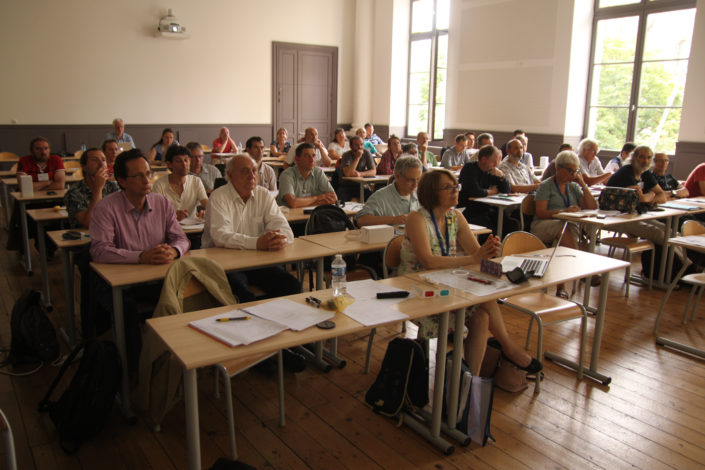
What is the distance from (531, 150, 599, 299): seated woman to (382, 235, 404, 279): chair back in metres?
2.29

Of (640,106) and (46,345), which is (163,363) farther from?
(640,106)

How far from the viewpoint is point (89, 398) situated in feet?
8.45

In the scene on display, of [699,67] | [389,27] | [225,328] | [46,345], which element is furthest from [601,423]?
[389,27]

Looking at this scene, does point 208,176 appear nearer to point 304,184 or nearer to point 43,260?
point 304,184

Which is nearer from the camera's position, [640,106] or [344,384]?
[344,384]

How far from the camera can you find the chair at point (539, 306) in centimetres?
314

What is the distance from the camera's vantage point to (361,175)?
24.4 ft

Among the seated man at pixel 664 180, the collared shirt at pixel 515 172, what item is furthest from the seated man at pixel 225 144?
the seated man at pixel 664 180

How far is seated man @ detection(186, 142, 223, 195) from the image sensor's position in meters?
5.50

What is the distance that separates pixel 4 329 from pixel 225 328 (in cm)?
276

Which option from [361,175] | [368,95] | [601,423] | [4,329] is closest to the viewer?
[601,423]

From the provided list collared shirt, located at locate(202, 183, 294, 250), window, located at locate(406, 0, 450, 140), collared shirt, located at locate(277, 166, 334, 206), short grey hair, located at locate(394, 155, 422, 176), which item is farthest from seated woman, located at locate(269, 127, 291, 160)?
collared shirt, located at locate(202, 183, 294, 250)

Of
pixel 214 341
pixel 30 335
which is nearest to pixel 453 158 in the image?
pixel 30 335

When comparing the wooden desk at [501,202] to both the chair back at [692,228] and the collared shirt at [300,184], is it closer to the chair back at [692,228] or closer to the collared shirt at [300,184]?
the chair back at [692,228]
